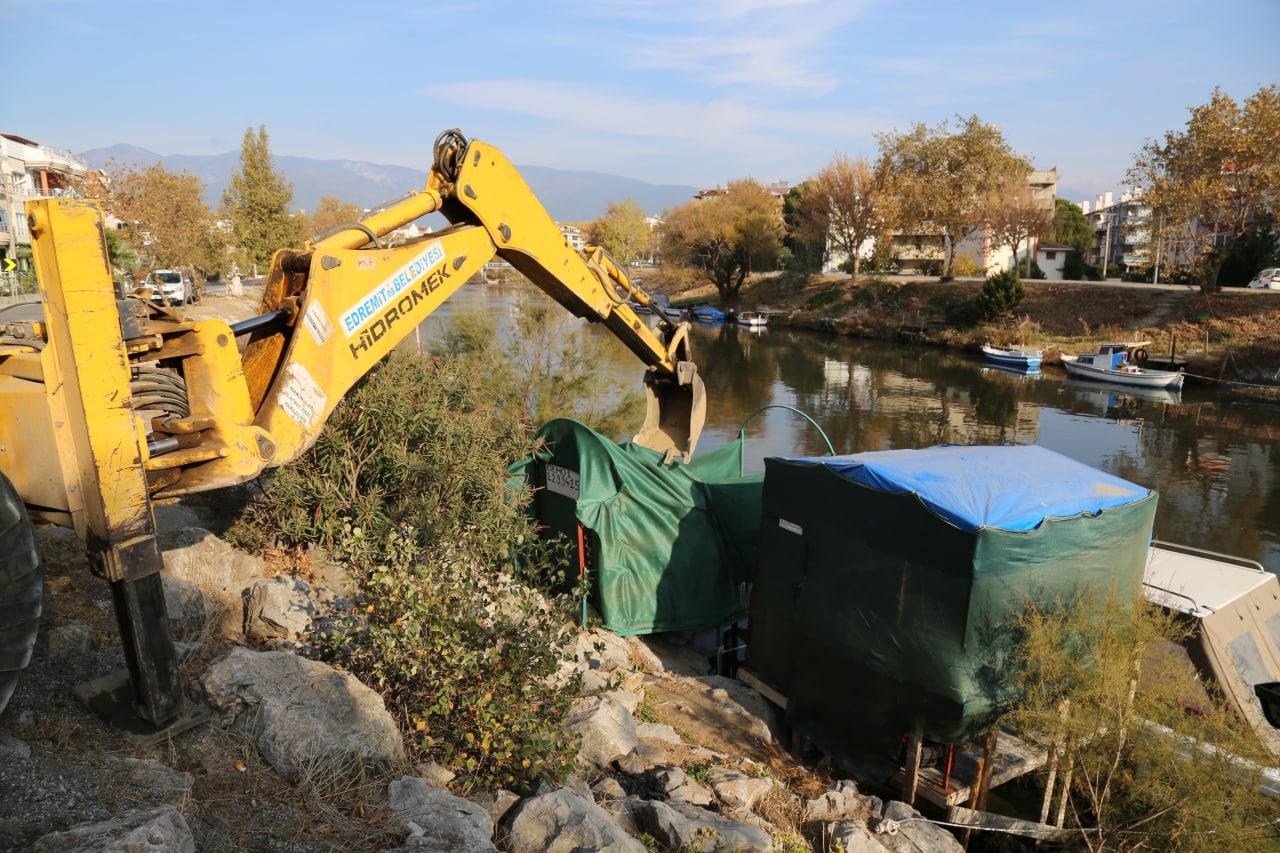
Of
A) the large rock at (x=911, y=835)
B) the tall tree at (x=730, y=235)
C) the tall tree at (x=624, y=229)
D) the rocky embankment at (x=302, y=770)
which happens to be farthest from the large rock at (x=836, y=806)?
the tall tree at (x=624, y=229)

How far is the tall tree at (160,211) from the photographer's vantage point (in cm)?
3462

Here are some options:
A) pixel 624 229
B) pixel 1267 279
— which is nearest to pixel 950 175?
pixel 1267 279

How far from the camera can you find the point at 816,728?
300 inches

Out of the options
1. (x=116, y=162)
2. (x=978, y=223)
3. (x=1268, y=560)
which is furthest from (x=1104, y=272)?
(x=116, y=162)

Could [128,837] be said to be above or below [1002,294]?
above

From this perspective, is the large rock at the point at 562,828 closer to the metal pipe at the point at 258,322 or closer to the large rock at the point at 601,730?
the large rock at the point at 601,730

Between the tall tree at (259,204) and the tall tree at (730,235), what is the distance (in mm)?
30028

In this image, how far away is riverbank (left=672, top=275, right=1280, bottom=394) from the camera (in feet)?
108

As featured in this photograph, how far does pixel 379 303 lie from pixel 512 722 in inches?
106

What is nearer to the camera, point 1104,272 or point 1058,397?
point 1058,397

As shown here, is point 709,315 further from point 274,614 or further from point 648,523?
point 274,614

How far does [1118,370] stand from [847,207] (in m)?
26.3

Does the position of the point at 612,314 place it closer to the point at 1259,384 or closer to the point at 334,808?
the point at 334,808

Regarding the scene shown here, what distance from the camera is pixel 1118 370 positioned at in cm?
3120
